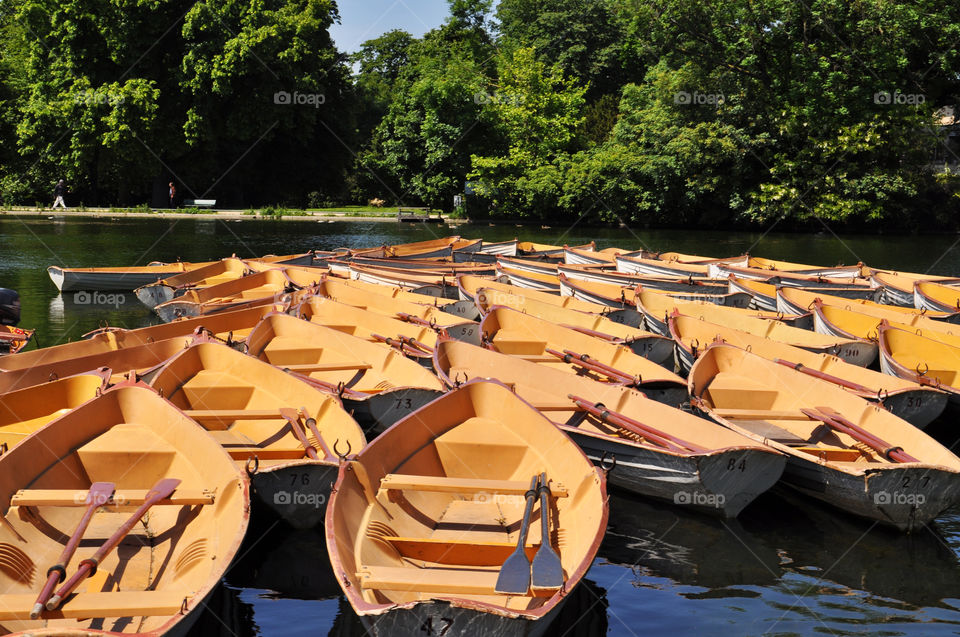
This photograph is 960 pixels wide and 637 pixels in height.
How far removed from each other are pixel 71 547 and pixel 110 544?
0.82 feet

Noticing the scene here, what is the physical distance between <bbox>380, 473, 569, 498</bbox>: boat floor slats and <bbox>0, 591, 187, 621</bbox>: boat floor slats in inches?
81.1

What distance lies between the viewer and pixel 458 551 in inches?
256

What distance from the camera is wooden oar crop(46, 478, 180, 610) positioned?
17.7 feet

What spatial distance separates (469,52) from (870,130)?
1011 inches

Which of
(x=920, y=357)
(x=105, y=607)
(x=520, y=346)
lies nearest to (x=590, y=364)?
(x=520, y=346)

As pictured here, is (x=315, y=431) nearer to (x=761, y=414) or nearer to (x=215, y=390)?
(x=215, y=390)

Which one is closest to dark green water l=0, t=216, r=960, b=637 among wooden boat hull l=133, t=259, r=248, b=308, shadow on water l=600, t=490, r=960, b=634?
shadow on water l=600, t=490, r=960, b=634

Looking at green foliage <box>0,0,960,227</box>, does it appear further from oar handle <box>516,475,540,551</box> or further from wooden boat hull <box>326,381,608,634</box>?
oar handle <box>516,475,540,551</box>

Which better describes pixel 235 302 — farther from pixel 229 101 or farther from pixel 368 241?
pixel 229 101

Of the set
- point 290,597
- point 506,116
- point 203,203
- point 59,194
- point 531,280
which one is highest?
point 506,116

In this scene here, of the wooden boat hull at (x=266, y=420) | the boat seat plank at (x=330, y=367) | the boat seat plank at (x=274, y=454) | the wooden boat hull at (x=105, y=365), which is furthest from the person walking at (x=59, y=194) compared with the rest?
the boat seat plank at (x=274, y=454)

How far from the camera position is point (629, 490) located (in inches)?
368

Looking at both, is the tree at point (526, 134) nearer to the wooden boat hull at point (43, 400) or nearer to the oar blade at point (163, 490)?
the wooden boat hull at point (43, 400)

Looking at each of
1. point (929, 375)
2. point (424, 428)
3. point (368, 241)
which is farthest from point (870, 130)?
point (424, 428)
